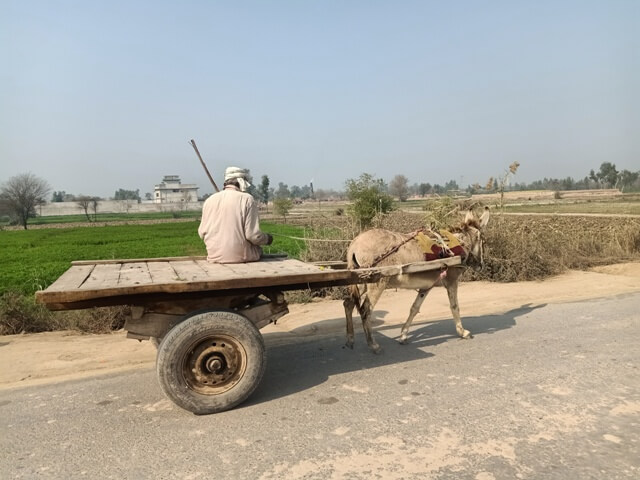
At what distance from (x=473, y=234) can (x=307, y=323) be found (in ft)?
9.35

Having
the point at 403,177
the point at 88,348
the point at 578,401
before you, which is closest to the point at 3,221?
the point at 403,177

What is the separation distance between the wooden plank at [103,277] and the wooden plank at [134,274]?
5 cm

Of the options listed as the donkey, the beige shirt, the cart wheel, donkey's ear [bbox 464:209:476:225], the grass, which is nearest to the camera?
the cart wheel

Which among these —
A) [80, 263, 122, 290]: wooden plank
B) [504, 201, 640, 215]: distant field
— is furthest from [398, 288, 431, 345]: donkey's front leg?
[504, 201, 640, 215]: distant field

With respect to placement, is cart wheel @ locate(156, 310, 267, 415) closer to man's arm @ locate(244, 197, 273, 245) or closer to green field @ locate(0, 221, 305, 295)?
man's arm @ locate(244, 197, 273, 245)

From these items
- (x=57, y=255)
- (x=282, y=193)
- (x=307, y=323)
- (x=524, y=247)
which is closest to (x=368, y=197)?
(x=524, y=247)

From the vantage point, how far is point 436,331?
6680 mm

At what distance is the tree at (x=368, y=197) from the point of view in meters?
14.7

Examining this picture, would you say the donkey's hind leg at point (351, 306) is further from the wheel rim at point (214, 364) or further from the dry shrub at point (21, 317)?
the dry shrub at point (21, 317)

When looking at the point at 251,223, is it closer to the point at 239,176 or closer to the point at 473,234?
the point at 239,176

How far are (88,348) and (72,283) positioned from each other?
2.71m

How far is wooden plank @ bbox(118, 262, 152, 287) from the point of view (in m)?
3.68

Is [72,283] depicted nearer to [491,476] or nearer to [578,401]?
[491,476]

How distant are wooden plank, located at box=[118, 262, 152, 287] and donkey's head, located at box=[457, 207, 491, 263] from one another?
4184mm
